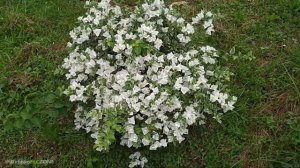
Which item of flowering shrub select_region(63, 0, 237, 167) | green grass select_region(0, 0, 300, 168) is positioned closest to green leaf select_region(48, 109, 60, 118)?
green grass select_region(0, 0, 300, 168)

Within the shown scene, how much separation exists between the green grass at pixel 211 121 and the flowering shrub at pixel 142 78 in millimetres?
198

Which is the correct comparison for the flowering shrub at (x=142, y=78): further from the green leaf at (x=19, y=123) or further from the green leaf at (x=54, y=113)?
the green leaf at (x=19, y=123)

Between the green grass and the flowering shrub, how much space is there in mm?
198

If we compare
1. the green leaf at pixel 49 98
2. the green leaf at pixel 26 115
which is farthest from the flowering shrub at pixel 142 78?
the green leaf at pixel 26 115

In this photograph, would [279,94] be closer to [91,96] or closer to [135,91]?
[135,91]

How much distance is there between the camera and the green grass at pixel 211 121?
10.7ft

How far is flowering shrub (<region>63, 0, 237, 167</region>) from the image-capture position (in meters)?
3.01

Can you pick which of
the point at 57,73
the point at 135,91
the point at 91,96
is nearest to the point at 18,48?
the point at 57,73

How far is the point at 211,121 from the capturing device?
3.46 metres

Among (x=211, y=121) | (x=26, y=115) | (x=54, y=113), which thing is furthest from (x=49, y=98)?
(x=211, y=121)

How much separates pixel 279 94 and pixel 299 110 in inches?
8.5

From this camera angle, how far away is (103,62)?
319 cm

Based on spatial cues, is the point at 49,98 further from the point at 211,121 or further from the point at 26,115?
the point at 211,121

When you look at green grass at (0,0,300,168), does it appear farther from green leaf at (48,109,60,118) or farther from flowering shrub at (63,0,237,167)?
flowering shrub at (63,0,237,167)
